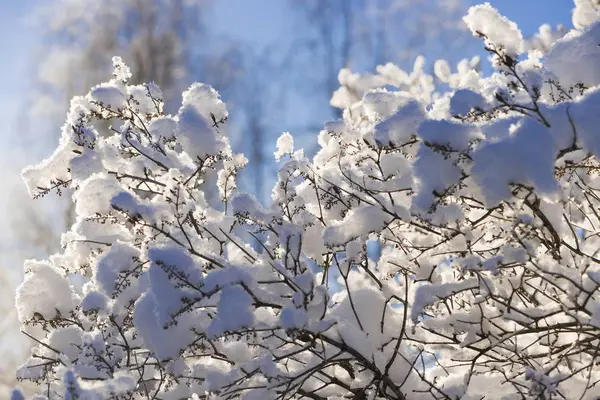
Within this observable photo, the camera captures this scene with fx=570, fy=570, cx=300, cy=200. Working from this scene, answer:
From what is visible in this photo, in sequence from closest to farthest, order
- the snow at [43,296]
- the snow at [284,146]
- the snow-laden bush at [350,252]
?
1. the snow-laden bush at [350,252]
2. the snow at [43,296]
3. the snow at [284,146]

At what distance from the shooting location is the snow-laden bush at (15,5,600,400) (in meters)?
1.74

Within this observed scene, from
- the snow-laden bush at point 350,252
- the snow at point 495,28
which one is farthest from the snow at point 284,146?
the snow at point 495,28

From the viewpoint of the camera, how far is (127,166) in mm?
2576

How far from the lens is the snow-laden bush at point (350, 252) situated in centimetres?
174

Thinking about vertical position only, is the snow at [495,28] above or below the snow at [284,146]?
below

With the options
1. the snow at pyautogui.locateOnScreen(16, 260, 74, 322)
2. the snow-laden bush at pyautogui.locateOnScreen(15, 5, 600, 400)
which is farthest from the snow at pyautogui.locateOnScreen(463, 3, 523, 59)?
the snow at pyautogui.locateOnScreen(16, 260, 74, 322)

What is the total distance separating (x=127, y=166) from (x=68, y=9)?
9195 mm

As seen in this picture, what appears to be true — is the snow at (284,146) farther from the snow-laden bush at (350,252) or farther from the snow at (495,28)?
the snow at (495,28)

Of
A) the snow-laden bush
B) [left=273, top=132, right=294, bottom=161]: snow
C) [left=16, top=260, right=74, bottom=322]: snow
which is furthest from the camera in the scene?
[left=273, top=132, right=294, bottom=161]: snow

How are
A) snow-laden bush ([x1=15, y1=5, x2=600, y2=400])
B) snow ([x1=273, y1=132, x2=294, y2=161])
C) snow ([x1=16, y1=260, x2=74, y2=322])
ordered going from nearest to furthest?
snow-laden bush ([x1=15, y1=5, x2=600, y2=400]) → snow ([x1=16, y1=260, x2=74, y2=322]) → snow ([x1=273, y1=132, x2=294, y2=161])

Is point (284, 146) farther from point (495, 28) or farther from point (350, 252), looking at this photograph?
point (495, 28)

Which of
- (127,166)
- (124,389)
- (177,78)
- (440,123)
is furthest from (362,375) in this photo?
(177,78)

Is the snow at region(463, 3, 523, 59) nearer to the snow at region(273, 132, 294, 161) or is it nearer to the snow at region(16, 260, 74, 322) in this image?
the snow at region(273, 132, 294, 161)

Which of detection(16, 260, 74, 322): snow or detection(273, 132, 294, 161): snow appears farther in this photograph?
detection(273, 132, 294, 161): snow
